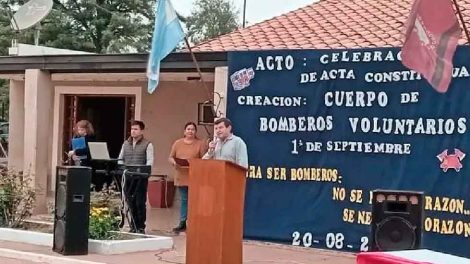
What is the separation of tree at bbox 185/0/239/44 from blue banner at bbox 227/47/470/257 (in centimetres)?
4271

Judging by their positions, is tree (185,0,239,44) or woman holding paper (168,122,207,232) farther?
tree (185,0,239,44)

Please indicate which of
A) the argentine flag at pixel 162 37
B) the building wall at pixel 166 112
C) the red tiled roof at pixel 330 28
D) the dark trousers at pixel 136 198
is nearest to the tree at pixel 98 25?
the building wall at pixel 166 112

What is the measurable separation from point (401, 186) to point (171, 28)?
12.5 ft

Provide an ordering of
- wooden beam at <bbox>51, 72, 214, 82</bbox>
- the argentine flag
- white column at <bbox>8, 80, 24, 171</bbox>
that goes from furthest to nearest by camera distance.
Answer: white column at <bbox>8, 80, 24, 171</bbox>
wooden beam at <bbox>51, 72, 214, 82</bbox>
the argentine flag

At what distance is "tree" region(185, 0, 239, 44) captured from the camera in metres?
54.4

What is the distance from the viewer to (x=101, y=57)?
1388cm

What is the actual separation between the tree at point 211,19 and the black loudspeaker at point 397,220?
1836 inches

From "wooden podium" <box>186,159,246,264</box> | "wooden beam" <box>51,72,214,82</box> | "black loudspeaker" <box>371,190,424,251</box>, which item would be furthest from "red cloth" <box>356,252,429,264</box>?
"wooden beam" <box>51,72,214,82</box>

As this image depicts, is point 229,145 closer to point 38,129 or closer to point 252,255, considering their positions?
point 252,255

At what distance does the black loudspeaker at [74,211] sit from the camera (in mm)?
9844

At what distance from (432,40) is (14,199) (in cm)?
608

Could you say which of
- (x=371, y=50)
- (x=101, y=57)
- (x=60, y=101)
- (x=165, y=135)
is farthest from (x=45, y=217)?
(x=371, y=50)

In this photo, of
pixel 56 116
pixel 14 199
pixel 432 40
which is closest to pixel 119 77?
pixel 56 116

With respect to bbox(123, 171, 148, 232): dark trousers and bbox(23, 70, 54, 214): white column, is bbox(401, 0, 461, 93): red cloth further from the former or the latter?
bbox(23, 70, 54, 214): white column
